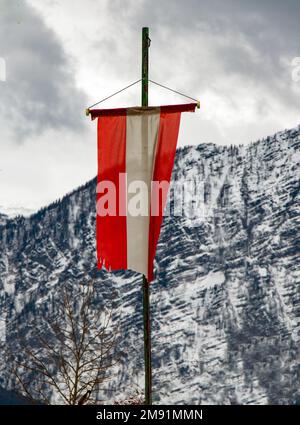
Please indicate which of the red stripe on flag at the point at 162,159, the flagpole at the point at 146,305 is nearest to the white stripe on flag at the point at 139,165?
the red stripe on flag at the point at 162,159

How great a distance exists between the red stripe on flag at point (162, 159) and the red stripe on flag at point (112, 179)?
75 cm

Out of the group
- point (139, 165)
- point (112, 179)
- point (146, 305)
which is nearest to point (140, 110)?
point (139, 165)

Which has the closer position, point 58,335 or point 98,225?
point 98,225

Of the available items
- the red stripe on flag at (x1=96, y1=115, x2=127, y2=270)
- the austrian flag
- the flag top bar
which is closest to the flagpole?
the flag top bar

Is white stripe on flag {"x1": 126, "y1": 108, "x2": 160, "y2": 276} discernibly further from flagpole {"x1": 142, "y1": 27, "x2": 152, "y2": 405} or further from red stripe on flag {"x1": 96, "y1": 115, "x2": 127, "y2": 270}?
flagpole {"x1": 142, "y1": 27, "x2": 152, "y2": 405}

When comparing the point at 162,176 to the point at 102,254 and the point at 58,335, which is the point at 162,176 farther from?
the point at 58,335

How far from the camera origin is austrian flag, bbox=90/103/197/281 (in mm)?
23828

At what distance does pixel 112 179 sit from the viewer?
79.6 feet
